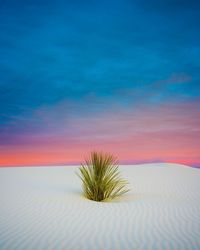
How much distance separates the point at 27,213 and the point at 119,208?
7.97ft

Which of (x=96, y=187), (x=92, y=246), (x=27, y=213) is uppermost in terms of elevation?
(x=96, y=187)

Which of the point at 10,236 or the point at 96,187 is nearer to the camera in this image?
the point at 10,236

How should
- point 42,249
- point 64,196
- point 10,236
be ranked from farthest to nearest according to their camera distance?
point 64,196 < point 10,236 < point 42,249

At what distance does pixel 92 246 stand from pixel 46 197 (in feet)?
14.5

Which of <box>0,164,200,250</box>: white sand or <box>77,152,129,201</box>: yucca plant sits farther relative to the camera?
<box>77,152,129,201</box>: yucca plant

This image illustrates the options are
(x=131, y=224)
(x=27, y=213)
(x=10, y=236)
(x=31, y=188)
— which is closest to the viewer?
(x=10, y=236)

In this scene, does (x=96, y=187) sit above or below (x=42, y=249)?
above

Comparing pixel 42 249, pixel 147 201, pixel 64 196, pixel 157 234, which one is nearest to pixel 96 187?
pixel 64 196

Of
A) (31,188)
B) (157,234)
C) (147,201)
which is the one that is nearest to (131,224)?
(157,234)

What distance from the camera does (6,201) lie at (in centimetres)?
912

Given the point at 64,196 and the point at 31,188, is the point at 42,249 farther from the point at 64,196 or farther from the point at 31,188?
the point at 31,188

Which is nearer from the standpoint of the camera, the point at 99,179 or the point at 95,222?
the point at 95,222

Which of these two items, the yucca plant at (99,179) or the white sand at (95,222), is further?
the yucca plant at (99,179)

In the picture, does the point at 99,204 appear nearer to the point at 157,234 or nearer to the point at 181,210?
the point at 181,210
